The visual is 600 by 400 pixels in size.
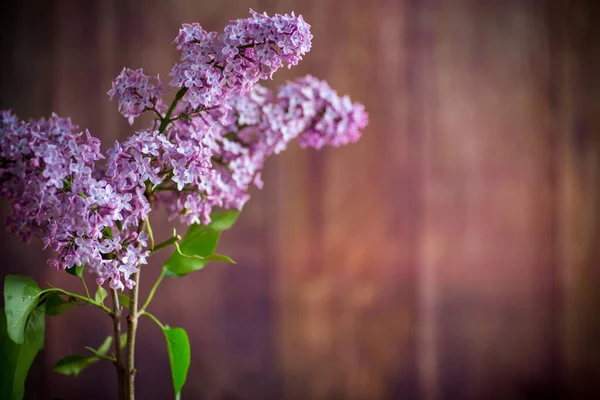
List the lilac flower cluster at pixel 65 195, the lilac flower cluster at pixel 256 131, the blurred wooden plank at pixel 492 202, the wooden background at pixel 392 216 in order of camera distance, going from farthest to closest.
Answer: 1. the blurred wooden plank at pixel 492 202
2. the wooden background at pixel 392 216
3. the lilac flower cluster at pixel 256 131
4. the lilac flower cluster at pixel 65 195

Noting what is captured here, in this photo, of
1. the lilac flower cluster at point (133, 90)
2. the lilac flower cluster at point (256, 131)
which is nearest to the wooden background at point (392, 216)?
the lilac flower cluster at point (256, 131)

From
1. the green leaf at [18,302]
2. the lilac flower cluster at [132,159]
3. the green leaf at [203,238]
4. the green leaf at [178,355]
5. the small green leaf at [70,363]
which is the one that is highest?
the lilac flower cluster at [132,159]

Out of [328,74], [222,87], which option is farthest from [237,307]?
[222,87]

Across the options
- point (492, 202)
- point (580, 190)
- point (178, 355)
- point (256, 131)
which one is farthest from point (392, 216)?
point (178, 355)

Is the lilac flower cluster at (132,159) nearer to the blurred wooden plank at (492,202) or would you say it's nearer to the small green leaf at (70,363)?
the small green leaf at (70,363)

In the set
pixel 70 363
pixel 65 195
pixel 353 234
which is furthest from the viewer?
pixel 353 234

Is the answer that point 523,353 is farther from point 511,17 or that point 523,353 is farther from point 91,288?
point 91,288

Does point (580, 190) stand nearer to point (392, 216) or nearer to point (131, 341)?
point (392, 216)
